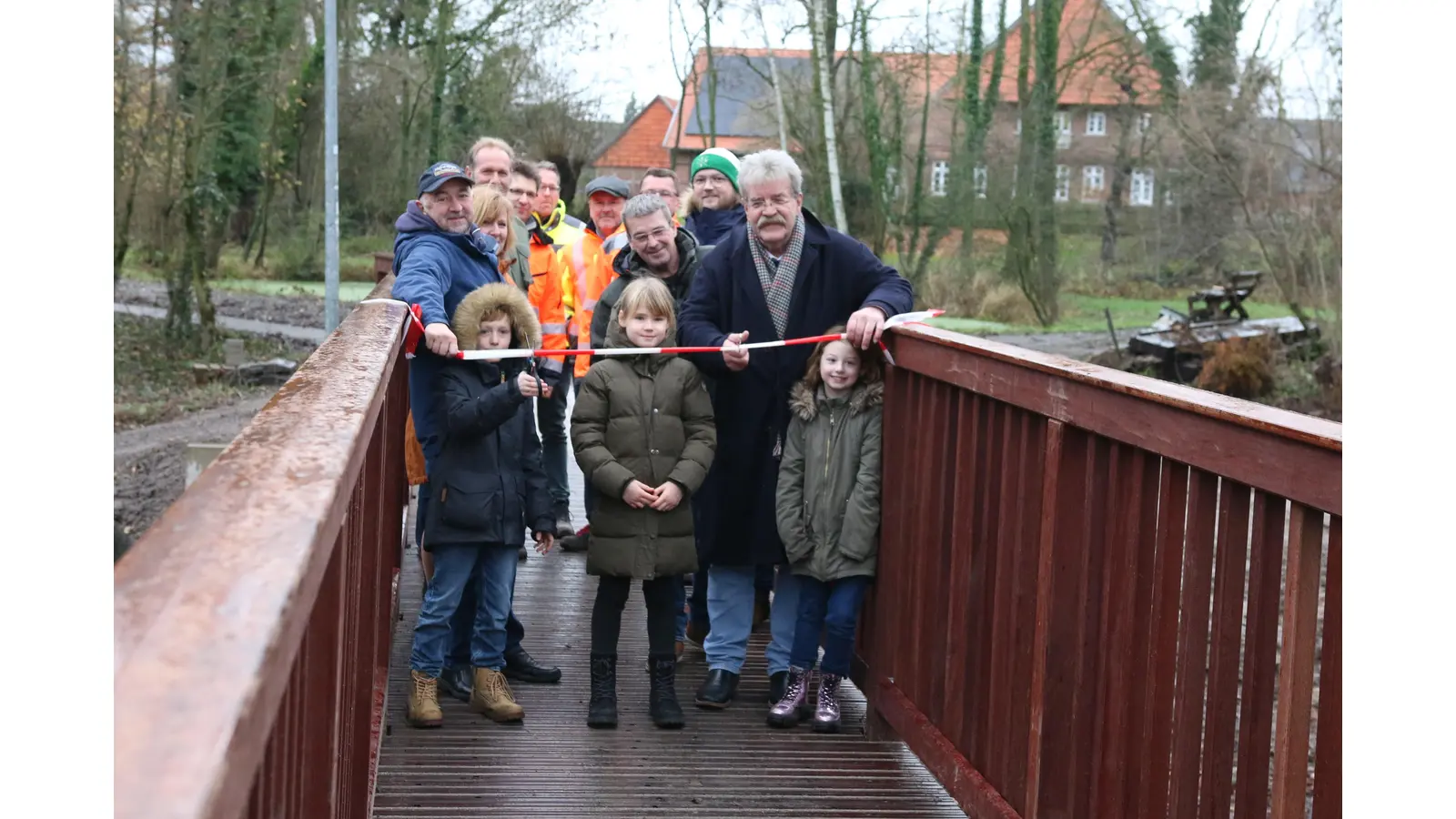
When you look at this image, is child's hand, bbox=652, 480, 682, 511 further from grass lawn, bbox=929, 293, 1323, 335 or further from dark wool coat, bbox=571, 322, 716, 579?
grass lawn, bbox=929, 293, 1323, 335

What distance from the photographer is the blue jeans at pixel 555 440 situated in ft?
24.5

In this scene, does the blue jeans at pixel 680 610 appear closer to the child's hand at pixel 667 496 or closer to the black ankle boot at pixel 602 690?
the black ankle boot at pixel 602 690

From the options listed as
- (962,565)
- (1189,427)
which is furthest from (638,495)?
(1189,427)

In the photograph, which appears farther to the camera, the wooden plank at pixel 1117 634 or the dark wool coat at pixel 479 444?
the dark wool coat at pixel 479 444

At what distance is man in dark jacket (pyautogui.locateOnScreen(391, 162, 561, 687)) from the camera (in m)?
4.80

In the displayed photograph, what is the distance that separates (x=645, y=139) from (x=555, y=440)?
6428cm

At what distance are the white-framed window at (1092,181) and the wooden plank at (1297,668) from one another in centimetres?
4453

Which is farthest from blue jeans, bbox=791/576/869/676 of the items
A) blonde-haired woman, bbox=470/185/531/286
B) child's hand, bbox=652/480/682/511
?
blonde-haired woman, bbox=470/185/531/286

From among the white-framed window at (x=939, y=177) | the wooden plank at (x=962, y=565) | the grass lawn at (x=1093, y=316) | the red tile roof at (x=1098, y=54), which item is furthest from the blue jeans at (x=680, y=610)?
the white-framed window at (x=939, y=177)

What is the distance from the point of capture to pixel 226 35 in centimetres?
2438

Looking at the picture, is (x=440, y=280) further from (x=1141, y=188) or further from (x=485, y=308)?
(x=1141, y=188)
